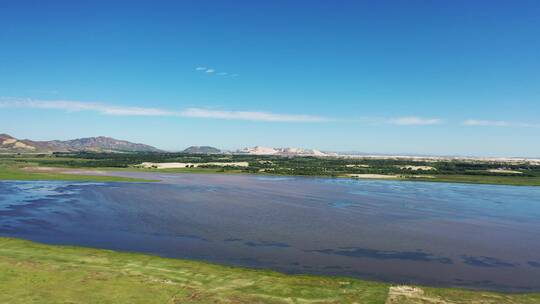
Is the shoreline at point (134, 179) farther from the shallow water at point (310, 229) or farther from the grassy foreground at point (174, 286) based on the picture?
the grassy foreground at point (174, 286)

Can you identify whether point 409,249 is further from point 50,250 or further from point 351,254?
point 50,250

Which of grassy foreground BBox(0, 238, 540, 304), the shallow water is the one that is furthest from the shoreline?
grassy foreground BBox(0, 238, 540, 304)

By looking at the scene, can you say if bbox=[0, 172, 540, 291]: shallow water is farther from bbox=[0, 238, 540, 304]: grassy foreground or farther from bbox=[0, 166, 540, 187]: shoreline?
bbox=[0, 166, 540, 187]: shoreline

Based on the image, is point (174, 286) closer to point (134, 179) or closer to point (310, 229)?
point (310, 229)

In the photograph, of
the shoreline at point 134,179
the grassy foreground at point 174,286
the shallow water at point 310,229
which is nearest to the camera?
the grassy foreground at point 174,286

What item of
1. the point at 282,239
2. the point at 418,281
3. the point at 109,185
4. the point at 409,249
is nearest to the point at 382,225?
the point at 409,249

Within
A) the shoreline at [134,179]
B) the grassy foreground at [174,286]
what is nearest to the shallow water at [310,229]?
the grassy foreground at [174,286]

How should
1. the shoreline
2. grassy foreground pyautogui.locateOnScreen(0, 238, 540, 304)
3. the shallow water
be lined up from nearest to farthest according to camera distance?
grassy foreground pyautogui.locateOnScreen(0, 238, 540, 304) < the shallow water < the shoreline
